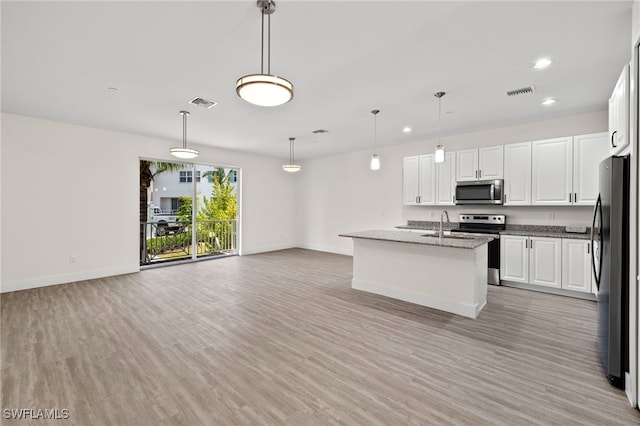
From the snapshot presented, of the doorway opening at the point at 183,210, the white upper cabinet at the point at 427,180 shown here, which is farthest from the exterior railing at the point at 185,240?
the white upper cabinet at the point at 427,180

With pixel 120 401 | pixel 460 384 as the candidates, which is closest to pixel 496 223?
pixel 460 384

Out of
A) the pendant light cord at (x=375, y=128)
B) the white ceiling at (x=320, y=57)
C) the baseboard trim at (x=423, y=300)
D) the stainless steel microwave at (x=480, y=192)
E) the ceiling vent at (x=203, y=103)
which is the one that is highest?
the pendant light cord at (x=375, y=128)

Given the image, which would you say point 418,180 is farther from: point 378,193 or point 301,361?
point 301,361

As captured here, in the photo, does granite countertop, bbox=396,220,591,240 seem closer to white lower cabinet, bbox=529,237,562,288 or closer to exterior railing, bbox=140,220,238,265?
white lower cabinet, bbox=529,237,562,288

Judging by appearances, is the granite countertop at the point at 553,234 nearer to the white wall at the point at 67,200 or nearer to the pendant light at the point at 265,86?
the pendant light at the point at 265,86

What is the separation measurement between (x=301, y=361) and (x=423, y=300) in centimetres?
214

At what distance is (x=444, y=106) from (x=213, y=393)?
15.0 feet

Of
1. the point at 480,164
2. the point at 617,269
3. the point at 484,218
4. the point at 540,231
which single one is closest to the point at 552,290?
the point at 540,231

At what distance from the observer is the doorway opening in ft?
21.7

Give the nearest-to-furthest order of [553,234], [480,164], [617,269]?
[617,269]
[553,234]
[480,164]

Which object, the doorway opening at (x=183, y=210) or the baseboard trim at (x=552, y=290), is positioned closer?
the baseboard trim at (x=552, y=290)

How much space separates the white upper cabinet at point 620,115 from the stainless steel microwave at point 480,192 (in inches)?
96.4

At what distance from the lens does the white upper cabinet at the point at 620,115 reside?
209cm

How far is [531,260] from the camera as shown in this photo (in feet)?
14.8
